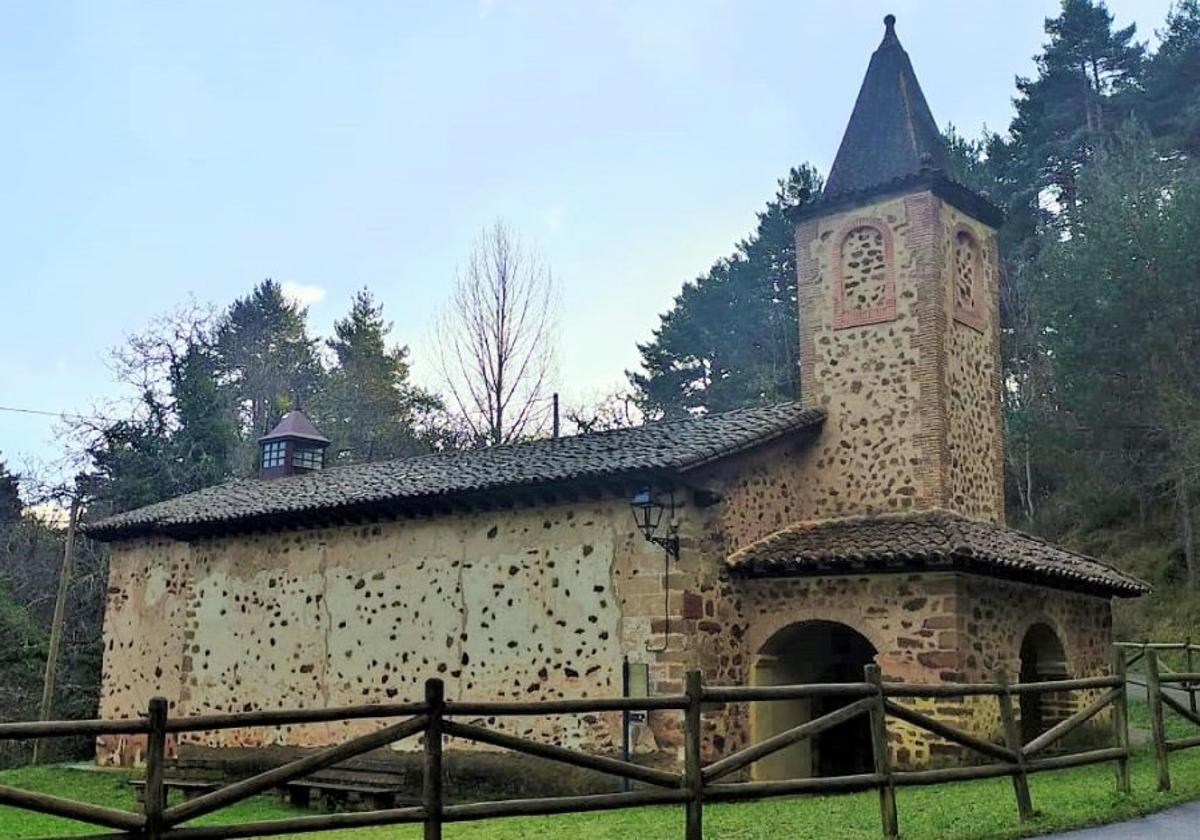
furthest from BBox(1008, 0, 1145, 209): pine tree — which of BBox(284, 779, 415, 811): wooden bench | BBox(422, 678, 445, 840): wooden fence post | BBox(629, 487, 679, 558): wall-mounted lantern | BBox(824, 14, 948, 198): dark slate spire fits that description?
BBox(422, 678, 445, 840): wooden fence post

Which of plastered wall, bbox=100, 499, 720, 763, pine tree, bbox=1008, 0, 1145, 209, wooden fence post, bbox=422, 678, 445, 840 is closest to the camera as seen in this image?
wooden fence post, bbox=422, 678, 445, 840

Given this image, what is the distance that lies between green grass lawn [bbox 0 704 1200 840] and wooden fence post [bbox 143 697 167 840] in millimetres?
3762

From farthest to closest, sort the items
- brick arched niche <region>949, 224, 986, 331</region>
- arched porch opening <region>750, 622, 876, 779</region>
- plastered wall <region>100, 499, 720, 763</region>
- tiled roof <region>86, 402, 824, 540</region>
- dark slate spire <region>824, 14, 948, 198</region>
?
1. dark slate spire <region>824, 14, 948, 198</region>
2. brick arched niche <region>949, 224, 986, 331</region>
3. arched porch opening <region>750, 622, 876, 779</region>
4. tiled roof <region>86, 402, 824, 540</region>
5. plastered wall <region>100, 499, 720, 763</region>

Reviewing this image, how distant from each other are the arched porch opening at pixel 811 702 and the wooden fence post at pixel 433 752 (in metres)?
7.62

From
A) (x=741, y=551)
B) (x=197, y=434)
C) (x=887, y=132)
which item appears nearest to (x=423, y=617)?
(x=741, y=551)

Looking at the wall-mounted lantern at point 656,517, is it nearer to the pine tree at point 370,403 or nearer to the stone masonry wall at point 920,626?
the stone masonry wall at point 920,626

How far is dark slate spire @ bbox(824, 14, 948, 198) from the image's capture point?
16.6m

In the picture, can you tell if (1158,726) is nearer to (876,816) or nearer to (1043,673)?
(876,816)

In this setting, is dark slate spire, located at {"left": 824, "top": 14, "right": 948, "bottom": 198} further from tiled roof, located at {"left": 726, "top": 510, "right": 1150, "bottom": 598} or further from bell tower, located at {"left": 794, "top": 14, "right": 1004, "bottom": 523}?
tiled roof, located at {"left": 726, "top": 510, "right": 1150, "bottom": 598}

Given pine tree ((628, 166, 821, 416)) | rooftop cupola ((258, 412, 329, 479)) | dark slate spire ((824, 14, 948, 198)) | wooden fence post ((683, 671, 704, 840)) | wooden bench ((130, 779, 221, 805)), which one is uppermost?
pine tree ((628, 166, 821, 416))

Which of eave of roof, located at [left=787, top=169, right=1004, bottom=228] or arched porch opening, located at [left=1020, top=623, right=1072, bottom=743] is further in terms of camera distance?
eave of roof, located at [left=787, top=169, right=1004, bottom=228]

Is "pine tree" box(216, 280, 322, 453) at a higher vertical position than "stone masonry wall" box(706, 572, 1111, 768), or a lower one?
higher

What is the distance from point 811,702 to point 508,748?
8.71m

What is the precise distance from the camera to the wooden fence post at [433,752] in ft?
21.9
